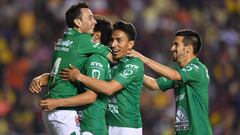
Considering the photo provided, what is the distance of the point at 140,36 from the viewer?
1770cm

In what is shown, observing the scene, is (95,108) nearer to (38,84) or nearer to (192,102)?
(38,84)

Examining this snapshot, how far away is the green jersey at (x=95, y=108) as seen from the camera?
9.50 m

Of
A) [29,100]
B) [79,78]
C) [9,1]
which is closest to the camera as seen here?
[79,78]

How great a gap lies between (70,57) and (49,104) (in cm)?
55

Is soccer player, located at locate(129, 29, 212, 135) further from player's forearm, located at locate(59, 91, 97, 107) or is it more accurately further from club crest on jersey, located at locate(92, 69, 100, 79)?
player's forearm, located at locate(59, 91, 97, 107)

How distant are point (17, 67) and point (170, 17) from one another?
376cm

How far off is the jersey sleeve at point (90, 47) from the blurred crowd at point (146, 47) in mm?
5692

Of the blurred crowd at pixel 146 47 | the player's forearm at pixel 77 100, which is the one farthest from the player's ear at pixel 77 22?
the blurred crowd at pixel 146 47

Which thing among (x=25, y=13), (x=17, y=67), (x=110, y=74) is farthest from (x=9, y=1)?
(x=110, y=74)

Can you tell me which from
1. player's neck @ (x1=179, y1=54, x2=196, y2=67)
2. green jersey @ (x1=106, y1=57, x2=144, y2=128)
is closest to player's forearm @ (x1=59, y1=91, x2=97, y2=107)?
green jersey @ (x1=106, y1=57, x2=144, y2=128)

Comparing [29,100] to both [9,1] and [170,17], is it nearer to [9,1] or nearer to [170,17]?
[9,1]

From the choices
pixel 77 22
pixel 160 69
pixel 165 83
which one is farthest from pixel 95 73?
pixel 165 83

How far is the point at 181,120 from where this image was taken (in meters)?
10.1

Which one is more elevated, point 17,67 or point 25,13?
point 25,13
